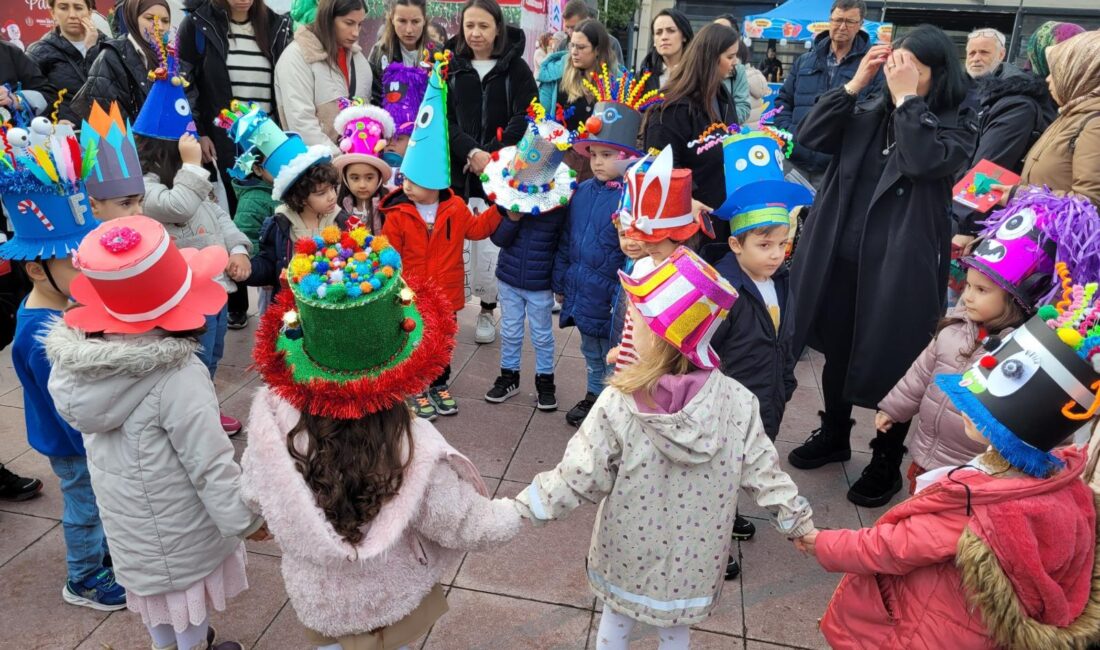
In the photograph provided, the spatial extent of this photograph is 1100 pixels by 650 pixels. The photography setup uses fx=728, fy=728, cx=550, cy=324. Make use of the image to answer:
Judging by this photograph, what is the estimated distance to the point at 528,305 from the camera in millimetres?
Answer: 4555

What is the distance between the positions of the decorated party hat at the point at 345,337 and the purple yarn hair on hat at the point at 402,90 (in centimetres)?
361

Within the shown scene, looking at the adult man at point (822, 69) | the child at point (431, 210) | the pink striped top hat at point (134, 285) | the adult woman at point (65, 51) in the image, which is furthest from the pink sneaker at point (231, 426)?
the adult man at point (822, 69)

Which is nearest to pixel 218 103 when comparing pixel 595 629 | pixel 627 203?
pixel 627 203

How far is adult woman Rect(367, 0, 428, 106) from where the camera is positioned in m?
5.65

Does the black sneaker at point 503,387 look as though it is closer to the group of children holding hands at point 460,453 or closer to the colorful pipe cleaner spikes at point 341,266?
the group of children holding hands at point 460,453

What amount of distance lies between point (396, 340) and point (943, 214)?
290 cm

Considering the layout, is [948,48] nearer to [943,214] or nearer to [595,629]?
[943,214]

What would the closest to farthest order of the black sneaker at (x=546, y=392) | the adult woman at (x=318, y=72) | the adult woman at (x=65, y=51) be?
the black sneaker at (x=546, y=392) → the adult woman at (x=318, y=72) → the adult woman at (x=65, y=51)

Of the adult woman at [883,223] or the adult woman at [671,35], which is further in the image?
the adult woman at [671,35]

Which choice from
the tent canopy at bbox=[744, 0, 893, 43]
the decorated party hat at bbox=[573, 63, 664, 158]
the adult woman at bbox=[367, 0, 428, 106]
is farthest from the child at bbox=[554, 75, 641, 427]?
the tent canopy at bbox=[744, 0, 893, 43]

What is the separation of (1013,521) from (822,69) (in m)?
5.70

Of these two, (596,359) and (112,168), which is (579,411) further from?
(112,168)

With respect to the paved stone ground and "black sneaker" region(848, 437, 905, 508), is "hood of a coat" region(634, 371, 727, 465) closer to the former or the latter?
the paved stone ground

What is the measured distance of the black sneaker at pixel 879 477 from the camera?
3.74 m
